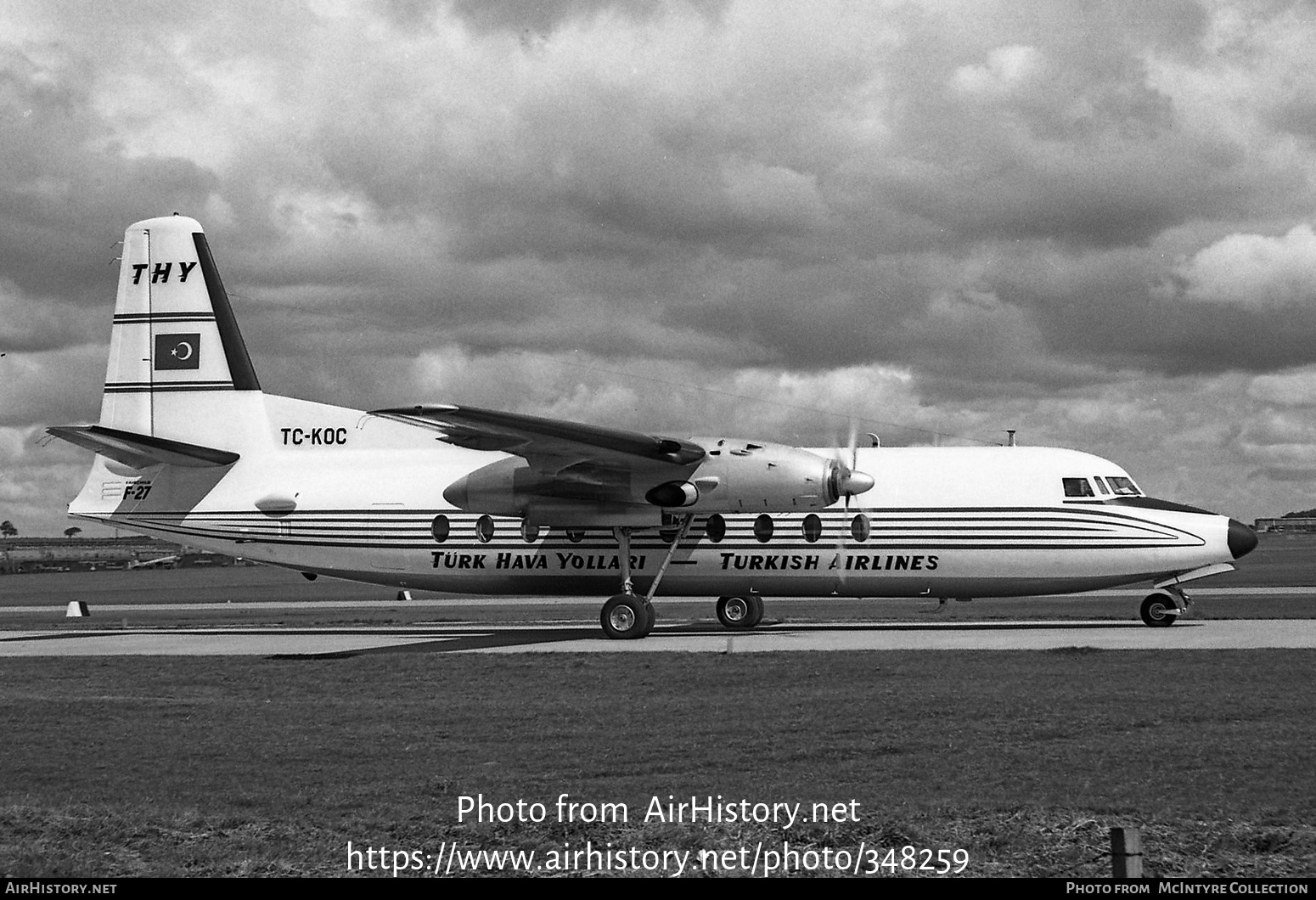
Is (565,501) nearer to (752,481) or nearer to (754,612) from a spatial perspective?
(752,481)

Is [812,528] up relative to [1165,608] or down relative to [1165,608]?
up

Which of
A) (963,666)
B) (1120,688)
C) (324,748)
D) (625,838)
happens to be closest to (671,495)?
(963,666)

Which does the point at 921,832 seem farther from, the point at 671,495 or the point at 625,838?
the point at 671,495

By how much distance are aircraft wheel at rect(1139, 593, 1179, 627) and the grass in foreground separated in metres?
7.28

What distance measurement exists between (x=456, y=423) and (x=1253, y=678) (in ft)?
47.3

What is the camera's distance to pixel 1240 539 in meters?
26.9

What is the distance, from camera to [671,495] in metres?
26.4

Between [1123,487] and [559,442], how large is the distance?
12659 mm

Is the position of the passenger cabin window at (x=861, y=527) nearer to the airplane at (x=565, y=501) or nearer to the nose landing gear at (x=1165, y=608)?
the airplane at (x=565, y=501)

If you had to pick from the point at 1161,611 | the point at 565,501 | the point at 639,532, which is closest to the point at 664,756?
the point at 565,501

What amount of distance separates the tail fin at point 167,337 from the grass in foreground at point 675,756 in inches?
486

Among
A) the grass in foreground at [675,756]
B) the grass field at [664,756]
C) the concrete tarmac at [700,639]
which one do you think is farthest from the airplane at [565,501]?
the grass in foreground at [675,756]

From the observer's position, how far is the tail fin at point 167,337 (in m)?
32.4

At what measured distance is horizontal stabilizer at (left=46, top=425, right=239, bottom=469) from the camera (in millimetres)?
28511
